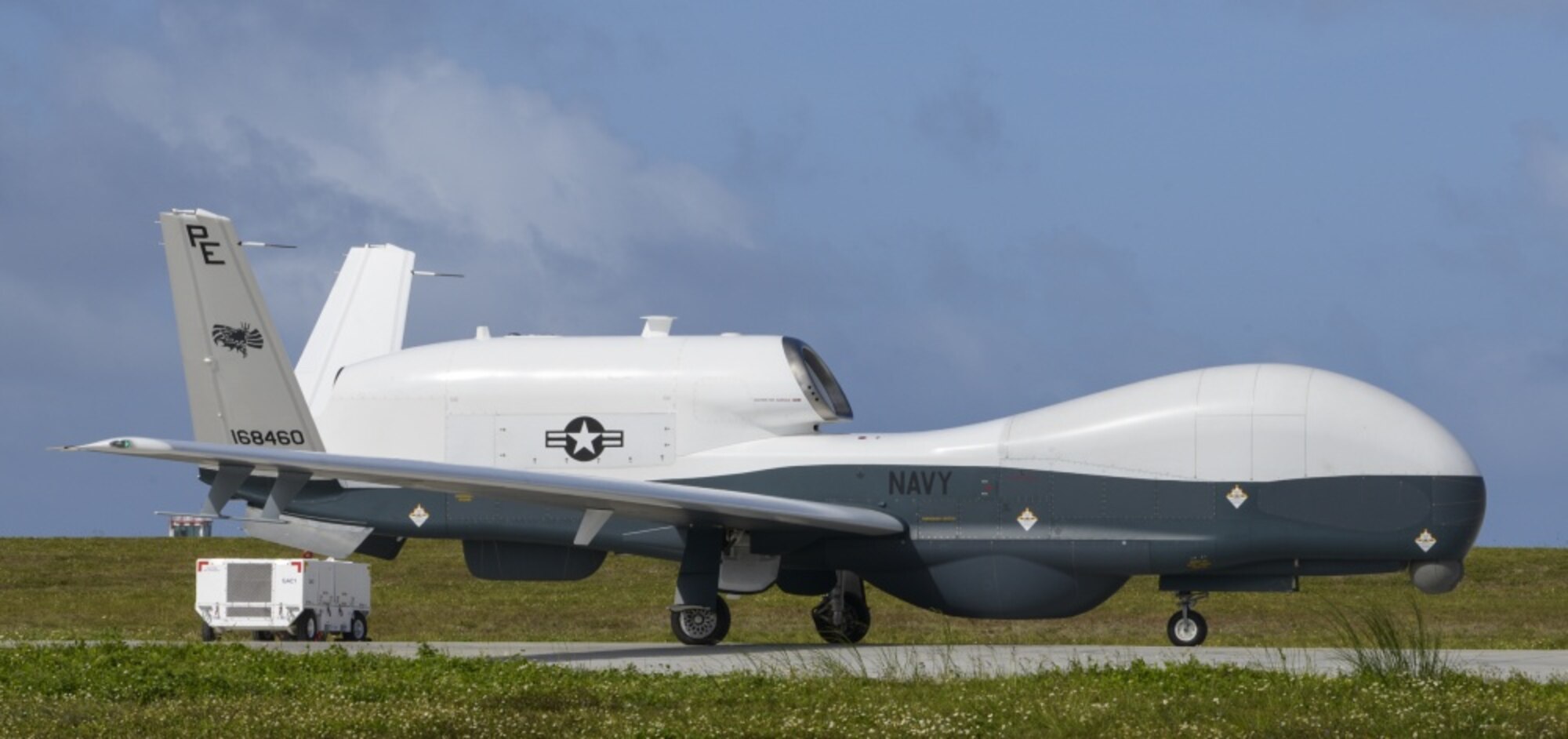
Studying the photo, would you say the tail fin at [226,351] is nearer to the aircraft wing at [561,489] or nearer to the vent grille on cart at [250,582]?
the vent grille on cart at [250,582]

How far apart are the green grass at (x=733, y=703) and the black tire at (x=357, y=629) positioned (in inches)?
416

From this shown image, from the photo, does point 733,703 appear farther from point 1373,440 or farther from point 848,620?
point 848,620

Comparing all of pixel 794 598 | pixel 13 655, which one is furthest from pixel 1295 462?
pixel 794 598

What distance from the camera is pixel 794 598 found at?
44.9 meters

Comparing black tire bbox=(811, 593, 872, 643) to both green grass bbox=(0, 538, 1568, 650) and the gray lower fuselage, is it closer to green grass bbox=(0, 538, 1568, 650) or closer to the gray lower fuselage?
the gray lower fuselage

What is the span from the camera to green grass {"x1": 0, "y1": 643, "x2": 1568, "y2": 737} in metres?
14.2

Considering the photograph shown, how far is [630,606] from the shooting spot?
4222cm

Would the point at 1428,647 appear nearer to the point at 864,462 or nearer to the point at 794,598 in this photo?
the point at 864,462

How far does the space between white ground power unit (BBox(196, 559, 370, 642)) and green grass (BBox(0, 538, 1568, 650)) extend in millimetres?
1564

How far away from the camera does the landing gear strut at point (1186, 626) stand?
25109 millimetres

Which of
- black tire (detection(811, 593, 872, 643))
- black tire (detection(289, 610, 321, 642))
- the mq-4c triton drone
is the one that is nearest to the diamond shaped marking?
the mq-4c triton drone

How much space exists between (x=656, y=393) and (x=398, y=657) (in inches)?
262

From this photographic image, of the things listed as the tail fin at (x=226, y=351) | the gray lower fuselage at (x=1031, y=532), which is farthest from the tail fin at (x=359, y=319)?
the gray lower fuselage at (x=1031, y=532)

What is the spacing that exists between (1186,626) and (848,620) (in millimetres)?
4646
